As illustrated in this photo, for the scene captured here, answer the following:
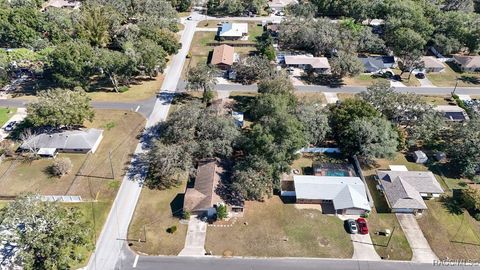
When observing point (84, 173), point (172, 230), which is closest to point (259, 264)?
point (172, 230)

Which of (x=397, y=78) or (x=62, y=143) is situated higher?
(x=397, y=78)

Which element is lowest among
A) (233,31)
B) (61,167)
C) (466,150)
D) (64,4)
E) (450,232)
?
(450,232)

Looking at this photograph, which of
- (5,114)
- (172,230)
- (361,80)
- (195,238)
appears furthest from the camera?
(361,80)

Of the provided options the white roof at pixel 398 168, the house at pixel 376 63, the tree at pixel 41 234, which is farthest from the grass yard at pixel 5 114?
the house at pixel 376 63

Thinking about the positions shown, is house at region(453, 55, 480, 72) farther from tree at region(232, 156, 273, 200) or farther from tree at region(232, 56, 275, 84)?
tree at region(232, 156, 273, 200)

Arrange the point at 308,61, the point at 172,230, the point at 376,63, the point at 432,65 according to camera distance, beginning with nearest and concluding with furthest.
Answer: the point at 172,230 < the point at 308,61 < the point at 376,63 < the point at 432,65

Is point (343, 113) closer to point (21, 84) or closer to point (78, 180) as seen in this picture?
point (78, 180)

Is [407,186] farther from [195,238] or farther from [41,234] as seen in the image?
[41,234]
